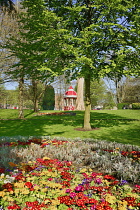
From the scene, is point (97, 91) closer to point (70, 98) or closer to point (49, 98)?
point (49, 98)

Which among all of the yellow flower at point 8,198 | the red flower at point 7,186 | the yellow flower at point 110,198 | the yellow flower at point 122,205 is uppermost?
the red flower at point 7,186

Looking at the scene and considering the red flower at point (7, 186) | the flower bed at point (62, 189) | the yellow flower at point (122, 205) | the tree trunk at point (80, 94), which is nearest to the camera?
the yellow flower at point (122, 205)

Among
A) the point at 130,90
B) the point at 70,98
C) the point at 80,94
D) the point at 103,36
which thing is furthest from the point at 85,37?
the point at 130,90

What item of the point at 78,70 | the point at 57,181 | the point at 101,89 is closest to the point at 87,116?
the point at 78,70

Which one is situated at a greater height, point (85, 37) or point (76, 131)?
point (85, 37)

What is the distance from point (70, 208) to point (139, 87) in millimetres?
44008

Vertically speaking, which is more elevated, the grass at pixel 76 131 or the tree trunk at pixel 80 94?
the tree trunk at pixel 80 94

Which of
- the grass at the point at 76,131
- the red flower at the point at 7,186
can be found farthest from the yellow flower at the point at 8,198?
the grass at the point at 76,131

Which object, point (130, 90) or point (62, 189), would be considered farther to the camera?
point (130, 90)

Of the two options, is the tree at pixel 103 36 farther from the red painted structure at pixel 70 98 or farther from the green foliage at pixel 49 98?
the green foliage at pixel 49 98

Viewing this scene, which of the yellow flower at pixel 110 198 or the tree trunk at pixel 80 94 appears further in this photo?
the tree trunk at pixel 80 94

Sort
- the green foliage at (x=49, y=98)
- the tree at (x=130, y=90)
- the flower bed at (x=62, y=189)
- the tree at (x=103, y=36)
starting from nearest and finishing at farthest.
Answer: the flower bed at (x=62, y=189) → the tree at (x=103, y=36) → the green foliage at (x=49, y=98) → the tree at (x=130, y=90)

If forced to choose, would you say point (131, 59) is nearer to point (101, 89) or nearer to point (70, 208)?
point (70, 208)

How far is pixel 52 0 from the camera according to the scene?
9.70 metres
